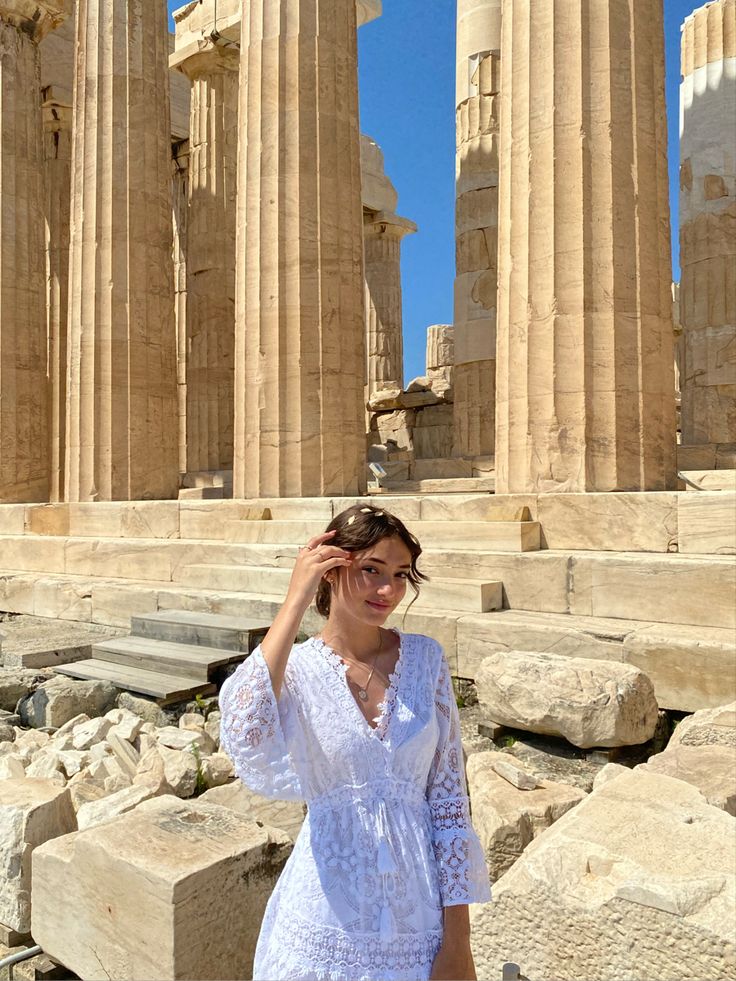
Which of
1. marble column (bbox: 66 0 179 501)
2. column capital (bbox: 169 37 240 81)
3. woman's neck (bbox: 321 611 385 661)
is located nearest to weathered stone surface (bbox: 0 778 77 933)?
woman's neck (bbox: 321 611 385 661)

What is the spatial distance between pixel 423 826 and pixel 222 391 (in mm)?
14513

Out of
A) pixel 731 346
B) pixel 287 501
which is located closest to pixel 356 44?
pixel 287 501

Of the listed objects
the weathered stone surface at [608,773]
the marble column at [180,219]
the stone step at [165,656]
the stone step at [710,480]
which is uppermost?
the marble column at [180,219]

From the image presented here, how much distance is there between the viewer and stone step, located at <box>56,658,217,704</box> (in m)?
5.80

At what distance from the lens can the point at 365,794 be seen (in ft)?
5.52

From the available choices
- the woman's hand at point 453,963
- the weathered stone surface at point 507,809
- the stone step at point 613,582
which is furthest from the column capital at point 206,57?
the woman's hand at point 453,963

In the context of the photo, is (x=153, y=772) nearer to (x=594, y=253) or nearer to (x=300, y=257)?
(x=594, y=253)

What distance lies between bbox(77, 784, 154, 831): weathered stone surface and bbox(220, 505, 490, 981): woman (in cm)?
207

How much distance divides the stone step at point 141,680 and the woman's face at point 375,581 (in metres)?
4.36

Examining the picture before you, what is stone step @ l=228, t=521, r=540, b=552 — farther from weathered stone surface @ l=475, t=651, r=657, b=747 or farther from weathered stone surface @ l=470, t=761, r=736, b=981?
weathered stone surface @ l=470, t=761, r=736, b=981

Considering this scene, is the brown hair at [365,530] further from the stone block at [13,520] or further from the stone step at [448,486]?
the stone block at [13,520]

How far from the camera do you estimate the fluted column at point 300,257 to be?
9320 mm

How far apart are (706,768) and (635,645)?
137cm

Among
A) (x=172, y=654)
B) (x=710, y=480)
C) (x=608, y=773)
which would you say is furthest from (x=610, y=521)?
(x=172, y=654)
